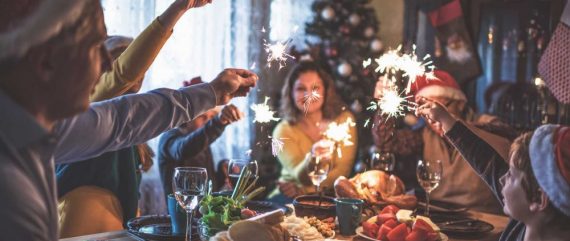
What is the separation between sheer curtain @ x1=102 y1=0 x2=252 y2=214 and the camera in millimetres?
3992

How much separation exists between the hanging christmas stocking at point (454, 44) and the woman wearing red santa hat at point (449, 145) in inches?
66.3

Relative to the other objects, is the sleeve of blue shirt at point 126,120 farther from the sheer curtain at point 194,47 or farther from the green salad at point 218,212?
the sheer curtain at point 194,47

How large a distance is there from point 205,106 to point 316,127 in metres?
2.36

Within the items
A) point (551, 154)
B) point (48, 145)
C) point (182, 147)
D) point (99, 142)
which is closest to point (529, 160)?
point (551, 154)

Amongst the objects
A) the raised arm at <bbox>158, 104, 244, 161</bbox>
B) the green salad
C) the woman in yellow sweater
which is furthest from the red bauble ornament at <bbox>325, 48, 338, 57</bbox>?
the green salad

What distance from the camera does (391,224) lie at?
1.94 meters

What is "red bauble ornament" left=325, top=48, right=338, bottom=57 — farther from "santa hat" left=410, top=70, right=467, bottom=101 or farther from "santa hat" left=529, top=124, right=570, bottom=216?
"santa hat" left=529, top=124, right=570, bottom=216

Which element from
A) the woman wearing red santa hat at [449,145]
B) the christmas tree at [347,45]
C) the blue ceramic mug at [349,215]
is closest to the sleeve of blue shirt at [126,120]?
the blue ceramic mug at [349,215]

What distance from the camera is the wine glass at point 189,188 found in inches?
67.9

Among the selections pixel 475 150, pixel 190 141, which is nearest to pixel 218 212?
pixel 475 150

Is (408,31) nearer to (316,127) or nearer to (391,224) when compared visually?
(316,127)

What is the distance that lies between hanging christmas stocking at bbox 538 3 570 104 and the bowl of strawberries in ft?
8.49

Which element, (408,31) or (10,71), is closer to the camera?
(10,71)

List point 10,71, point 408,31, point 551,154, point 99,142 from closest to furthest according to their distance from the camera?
point 10,71 → point 99,142 → point 551,154 → point 408,31
